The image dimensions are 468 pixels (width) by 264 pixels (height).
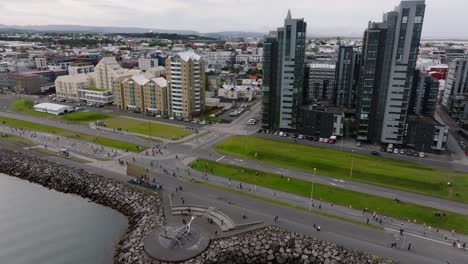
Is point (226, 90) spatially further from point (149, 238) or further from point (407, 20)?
point (149, 238)

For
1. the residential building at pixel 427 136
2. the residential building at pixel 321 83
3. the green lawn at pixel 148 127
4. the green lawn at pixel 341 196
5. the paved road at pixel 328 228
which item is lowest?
the paved road at pixel 328 228

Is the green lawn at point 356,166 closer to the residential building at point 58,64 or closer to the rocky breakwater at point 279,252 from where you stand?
the rocky breakwater at point 279,252

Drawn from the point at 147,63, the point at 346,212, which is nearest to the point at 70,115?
the point at 147,63

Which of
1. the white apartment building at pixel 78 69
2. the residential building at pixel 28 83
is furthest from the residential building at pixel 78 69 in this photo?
the residential building at pixel 28 83

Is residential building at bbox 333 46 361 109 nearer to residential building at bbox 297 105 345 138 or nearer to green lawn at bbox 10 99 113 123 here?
residential building at bbox 297 105 345 138

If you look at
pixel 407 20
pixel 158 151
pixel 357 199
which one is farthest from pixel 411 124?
pixel 158 151

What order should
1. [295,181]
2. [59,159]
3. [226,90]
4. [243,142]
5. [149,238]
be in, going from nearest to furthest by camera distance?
[149,238] < [295,181] < [59,159] < [243,142] < [226,90]
